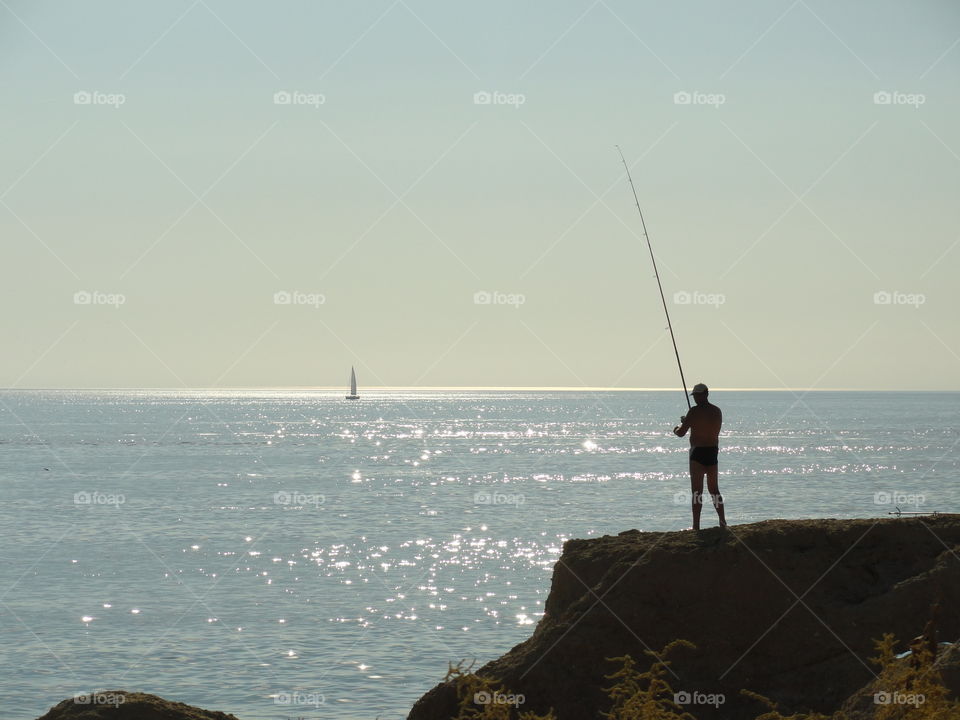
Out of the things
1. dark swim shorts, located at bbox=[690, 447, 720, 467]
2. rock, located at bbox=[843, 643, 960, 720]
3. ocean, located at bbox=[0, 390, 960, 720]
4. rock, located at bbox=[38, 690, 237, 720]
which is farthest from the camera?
ocean, located at bbox=[0, 390, 960, 720]

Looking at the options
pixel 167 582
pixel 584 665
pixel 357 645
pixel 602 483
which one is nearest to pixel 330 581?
pixel 167 582

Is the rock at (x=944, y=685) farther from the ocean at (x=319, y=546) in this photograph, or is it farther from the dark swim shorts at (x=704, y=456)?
the ocean at (x=319, y=546)

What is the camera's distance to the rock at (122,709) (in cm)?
1019

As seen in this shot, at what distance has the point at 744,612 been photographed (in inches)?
440

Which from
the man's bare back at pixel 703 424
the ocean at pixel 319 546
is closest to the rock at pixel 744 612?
the man's bare back at pixel 703 424

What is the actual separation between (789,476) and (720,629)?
60.6 m

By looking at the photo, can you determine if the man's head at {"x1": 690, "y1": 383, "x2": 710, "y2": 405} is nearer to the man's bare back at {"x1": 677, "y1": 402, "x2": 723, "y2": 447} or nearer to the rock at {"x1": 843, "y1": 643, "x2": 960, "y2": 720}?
the man's bare back at {"x1": 677, "y1": 402, "x2": 723, "y2": 447}

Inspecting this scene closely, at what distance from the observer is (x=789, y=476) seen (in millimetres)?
68938

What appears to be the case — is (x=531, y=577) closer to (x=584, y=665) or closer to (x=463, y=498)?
(x=584, y=665)

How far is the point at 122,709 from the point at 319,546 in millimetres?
31394

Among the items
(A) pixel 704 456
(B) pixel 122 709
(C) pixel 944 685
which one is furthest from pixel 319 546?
(C) pixel 944 685

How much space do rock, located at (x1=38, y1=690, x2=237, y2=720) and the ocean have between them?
8170 millimetres

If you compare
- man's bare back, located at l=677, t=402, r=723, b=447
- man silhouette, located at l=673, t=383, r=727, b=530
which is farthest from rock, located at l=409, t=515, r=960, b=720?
man's bare back, located at l=677, t=402, r=723, b=447

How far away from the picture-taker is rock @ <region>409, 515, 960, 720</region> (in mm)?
10680
